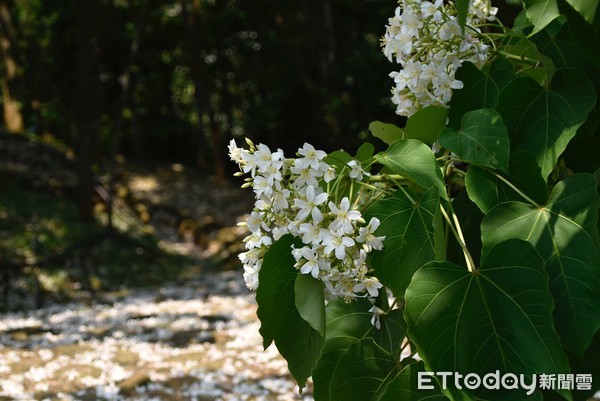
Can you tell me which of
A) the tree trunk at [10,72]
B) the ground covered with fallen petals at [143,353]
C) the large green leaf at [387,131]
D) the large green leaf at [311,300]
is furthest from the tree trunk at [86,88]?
the large green leaf at [311,300]

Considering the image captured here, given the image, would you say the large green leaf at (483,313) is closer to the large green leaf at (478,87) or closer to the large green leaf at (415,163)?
the large green leaf at (415,163)

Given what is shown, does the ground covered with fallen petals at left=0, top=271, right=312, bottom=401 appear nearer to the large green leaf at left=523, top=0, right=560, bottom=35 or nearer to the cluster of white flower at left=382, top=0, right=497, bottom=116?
the cluster of white flower at left=382, top=0, right=497, bottom=116

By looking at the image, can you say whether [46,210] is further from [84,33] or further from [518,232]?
[518,232]

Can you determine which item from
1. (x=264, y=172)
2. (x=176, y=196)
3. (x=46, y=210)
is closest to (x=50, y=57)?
(x=176, y=196)

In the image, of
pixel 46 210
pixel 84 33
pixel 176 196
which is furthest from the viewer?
pixel 176 196

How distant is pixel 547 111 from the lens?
3.39 ft

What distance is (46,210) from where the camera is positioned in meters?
10.5

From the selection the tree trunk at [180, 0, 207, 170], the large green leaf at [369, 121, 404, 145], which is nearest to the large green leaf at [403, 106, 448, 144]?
the large green leaf at [369, 121, 404, 145]

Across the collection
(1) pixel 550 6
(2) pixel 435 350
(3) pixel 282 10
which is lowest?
(2) pixel 435 350

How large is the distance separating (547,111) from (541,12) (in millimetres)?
164

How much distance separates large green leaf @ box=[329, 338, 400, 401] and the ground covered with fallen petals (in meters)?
2.67

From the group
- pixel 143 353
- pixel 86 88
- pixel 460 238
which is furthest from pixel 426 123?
pixel 86 88

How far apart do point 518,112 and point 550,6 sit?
195 millimetres

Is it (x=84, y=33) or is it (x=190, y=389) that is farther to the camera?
(x=84, y=33)
